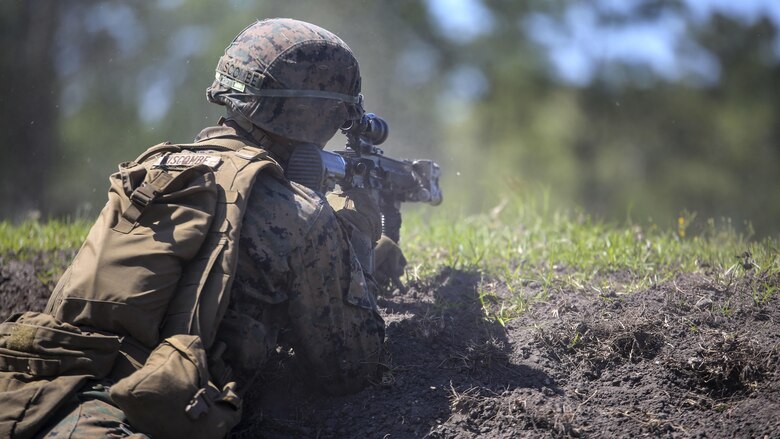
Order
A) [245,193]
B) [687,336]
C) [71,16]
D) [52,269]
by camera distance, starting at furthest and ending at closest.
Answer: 1. [71,16]
2. [52,269]
3. [687,336]
4. [245,193]

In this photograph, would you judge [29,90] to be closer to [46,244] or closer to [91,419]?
[46,244]

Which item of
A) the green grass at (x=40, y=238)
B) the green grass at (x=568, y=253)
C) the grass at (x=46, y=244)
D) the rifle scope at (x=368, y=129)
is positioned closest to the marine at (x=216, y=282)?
the rifle scope at (x=368, y=129)

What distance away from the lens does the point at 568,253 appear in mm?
5684

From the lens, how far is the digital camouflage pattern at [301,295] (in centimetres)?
350

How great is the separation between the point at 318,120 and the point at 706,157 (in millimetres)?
24445

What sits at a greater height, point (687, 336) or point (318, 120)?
point (318, 120)

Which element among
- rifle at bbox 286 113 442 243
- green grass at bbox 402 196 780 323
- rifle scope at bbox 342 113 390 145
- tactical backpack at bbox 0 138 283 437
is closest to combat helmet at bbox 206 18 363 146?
rifle at bbox 286 113 442 243

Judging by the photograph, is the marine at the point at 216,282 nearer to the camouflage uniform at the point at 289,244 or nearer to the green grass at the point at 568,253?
the camouflage uniform at the point at 289,244

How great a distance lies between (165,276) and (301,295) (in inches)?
25.8

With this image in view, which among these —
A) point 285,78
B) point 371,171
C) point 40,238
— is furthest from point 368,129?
point 40,238

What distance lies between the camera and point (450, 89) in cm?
2733

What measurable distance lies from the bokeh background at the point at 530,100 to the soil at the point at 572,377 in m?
15.9

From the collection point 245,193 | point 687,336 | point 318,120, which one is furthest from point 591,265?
point 245,193

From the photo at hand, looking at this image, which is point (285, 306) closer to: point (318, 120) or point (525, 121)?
point (318, 120)
